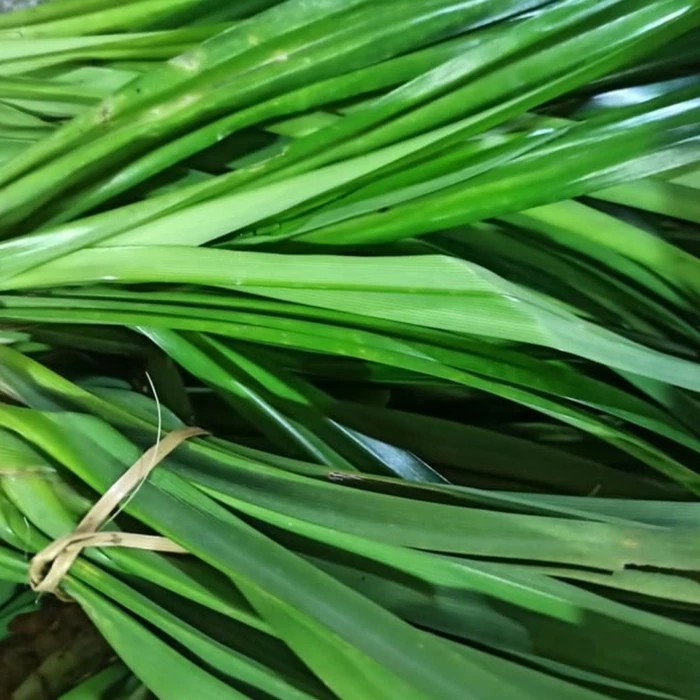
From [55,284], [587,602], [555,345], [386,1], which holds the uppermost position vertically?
[386,1]

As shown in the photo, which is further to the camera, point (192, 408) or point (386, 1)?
point (192, 408)

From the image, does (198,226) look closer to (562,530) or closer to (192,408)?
(192,408)

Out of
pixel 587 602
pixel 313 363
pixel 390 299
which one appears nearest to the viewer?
pixel 587 602

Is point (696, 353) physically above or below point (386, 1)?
below

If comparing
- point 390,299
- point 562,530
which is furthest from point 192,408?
point 562,530

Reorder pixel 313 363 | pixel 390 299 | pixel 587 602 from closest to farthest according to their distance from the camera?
pixel 587 602 < pixel 390 299 < pixel 313 363
